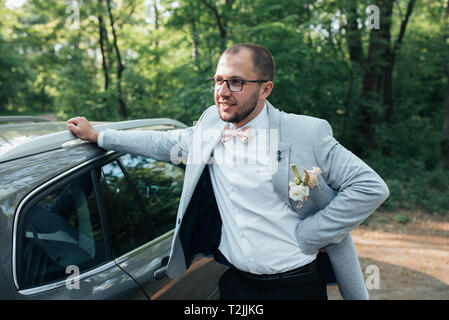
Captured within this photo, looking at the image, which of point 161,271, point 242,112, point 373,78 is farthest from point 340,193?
point 373,78

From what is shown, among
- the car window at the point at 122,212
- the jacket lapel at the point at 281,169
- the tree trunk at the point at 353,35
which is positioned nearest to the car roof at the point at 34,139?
the car window at the point at 122,212

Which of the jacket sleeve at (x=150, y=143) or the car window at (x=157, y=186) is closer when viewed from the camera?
the jacket sleeve at (x=150, y=143)

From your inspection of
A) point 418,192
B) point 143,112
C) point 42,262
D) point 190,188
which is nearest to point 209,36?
point 143,112

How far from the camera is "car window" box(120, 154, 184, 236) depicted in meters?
2.43

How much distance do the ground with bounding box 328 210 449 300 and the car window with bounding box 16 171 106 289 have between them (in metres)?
2.83

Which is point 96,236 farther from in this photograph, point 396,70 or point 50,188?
point 396,70

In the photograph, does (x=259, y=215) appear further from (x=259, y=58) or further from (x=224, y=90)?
(x=259, y=58)

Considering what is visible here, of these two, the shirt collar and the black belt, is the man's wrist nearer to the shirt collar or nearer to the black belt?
the shirt collar

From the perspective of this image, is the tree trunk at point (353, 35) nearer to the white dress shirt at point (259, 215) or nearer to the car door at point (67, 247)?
the white dress shirt at point (259, 215)

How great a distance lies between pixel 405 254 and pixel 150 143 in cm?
457

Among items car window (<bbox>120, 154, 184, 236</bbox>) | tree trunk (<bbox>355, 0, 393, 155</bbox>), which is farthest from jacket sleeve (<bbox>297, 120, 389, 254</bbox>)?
tree trunk (<bbox>355, 0, 393, 155</bbox>)

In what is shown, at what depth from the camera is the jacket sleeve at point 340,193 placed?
1740 millimetres

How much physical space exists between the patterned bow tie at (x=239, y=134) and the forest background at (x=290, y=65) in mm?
4656

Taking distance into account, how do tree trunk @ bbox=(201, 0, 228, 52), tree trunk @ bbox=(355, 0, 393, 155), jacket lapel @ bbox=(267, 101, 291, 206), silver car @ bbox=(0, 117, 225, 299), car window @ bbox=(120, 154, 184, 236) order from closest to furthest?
1. silver car @ bbox=(0, 117, 225, 299)
2. jacket lapel @ bbox=(267, 101, 291, 206)
3. car window @ bbox=(120, 154, 184, 236)
4. tree trunk @ bbox=(201, 0, 228, 52)
5. tree trunk @ bbox=(355, 0, 393, 155)
